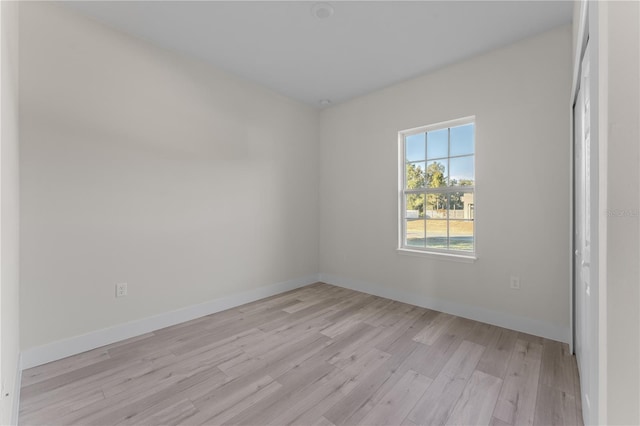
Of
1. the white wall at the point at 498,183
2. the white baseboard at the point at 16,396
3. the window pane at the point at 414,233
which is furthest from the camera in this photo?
the window pane at the point at 414,233

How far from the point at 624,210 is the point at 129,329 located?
332 cm

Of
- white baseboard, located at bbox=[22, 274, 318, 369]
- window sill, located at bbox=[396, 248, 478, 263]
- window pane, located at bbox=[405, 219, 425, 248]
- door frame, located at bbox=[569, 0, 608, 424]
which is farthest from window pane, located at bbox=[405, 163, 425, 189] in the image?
door frame, located at bbox=[569, 0, 608, 424]

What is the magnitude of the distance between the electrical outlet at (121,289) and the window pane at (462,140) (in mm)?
3680

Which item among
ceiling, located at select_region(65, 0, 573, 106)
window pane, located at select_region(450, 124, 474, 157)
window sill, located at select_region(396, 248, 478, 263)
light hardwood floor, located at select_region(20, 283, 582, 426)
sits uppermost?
ceiling, located at select_region(65, 0, 573, 106)

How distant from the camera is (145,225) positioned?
2695 mm

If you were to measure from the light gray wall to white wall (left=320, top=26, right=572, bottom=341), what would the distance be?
224 centimetres

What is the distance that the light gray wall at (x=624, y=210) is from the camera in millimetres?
667

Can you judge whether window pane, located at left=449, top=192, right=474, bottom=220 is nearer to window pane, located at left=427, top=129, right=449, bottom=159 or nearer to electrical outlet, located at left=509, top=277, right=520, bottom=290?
window pane, located at left=427, top=129, right=449, bottom=159

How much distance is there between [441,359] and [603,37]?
2.23 m

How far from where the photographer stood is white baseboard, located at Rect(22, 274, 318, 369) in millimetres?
2143

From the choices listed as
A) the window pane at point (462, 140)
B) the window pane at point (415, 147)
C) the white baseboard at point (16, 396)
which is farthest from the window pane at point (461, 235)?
the white baseboard at point (16, 396)

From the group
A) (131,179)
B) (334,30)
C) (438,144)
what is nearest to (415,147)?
(438,144)

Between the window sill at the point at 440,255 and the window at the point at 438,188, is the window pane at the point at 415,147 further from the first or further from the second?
the window sill at the point at 440,255

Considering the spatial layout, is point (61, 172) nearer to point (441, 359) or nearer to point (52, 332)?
point (52, 332)
